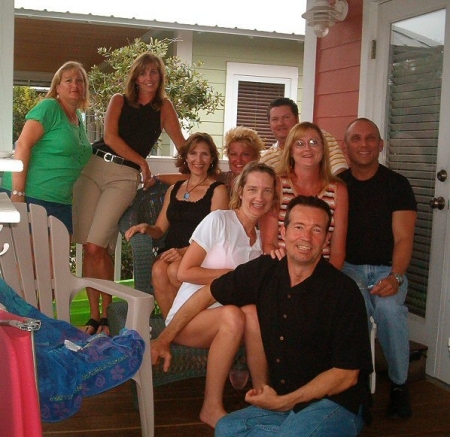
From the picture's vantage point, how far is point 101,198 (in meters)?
3.89

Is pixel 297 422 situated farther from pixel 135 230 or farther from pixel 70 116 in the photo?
pixel 70 116

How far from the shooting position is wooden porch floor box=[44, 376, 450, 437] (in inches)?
114

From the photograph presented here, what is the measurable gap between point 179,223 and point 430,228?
1.36 meters

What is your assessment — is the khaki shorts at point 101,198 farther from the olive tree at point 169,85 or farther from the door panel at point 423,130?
the olive tree at point 169,85

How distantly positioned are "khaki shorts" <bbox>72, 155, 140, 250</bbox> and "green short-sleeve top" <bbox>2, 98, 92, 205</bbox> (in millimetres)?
209

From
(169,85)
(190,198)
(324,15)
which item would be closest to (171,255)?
(190,198)

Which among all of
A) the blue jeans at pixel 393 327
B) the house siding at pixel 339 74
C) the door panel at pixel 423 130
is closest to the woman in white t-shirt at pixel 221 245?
the blue jeans at pixel 393 327

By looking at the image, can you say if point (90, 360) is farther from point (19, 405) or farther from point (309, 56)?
point (309, 56)

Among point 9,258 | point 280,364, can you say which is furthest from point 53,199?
point 280,364

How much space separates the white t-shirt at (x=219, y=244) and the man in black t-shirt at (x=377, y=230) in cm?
60

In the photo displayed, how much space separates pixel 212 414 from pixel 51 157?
163 centimetres

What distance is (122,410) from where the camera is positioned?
3.14 metres

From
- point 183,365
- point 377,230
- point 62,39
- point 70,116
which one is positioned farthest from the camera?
point 62,39

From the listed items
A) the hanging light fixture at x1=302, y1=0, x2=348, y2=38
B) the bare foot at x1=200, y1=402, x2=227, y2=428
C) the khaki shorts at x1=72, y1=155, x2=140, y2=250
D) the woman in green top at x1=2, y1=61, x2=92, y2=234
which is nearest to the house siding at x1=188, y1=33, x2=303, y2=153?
the hanging light fixture at x1=302, y1=0, x2=348, y2=38
